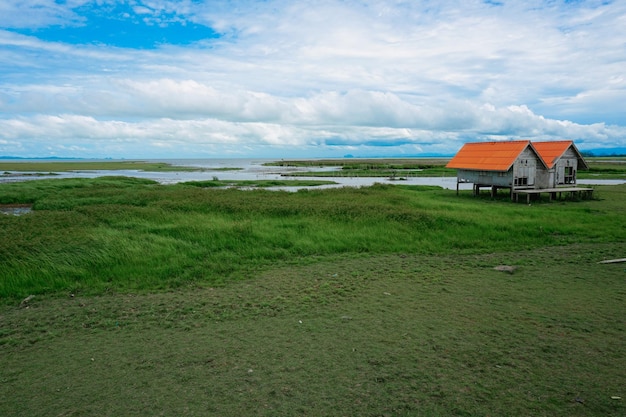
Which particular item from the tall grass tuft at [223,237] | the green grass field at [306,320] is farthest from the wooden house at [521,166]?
the green grass field at [306,320]

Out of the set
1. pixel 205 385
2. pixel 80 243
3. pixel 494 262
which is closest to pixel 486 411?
pixel 205 385

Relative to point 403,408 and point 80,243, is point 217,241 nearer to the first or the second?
point 80,243

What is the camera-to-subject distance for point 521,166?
30172 millimetres

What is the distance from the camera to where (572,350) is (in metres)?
6.85

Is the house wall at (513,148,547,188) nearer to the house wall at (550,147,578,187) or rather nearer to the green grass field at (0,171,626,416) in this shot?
the house wall at (550,147,578,187)

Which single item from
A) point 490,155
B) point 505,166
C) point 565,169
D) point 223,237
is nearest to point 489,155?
point 490,155

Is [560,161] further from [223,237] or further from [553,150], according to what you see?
[223,237]

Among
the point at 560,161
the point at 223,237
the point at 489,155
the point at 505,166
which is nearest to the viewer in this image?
the point at 223,237

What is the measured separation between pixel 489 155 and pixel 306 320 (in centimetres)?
2808

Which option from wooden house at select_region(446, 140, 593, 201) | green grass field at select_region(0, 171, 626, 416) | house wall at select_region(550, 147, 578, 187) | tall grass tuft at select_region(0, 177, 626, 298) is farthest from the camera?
house wall at select_region(550, 147, 578, 187)

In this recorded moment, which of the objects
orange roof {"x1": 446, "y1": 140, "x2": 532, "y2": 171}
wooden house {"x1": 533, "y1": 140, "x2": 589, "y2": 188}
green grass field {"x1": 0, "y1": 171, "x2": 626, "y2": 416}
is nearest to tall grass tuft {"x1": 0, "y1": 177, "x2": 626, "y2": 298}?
green grass field {"x1": 0, "y1": 171, "x2": 626, "y2": 416}

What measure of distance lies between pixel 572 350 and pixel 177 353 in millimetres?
6748

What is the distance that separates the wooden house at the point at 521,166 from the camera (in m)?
29.9

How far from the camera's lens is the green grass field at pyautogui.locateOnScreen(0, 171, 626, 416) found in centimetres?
558
